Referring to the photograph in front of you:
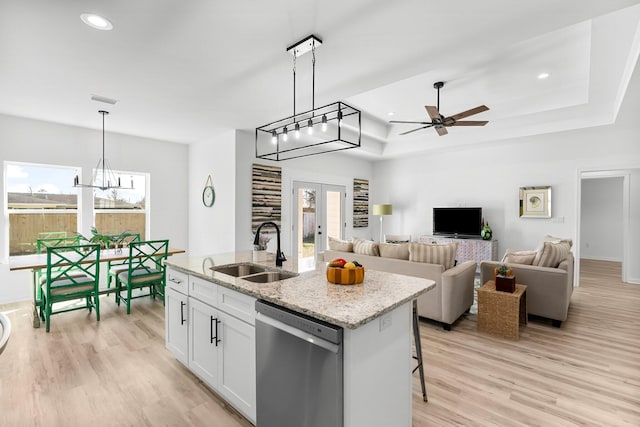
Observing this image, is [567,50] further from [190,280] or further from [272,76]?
[190,280]

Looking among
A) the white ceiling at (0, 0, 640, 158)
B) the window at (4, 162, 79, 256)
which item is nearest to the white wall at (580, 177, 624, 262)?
the white ceiling at (0, 0, 640, 158)

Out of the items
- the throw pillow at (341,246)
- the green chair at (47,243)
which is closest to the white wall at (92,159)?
the green chair at (47,243)

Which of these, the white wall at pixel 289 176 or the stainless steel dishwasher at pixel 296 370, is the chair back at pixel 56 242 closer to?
the white wall at pixel 289 176

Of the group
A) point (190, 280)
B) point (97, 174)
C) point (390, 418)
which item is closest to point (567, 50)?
point (390, 418)

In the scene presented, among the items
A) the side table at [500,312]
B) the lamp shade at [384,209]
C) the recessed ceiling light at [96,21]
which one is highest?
the recessed ceiling light at [96,21]

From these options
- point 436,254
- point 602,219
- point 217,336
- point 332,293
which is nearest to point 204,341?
point 217,336

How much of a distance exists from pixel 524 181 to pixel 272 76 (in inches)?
208

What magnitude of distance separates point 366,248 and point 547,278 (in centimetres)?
206

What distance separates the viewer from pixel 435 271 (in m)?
3.33

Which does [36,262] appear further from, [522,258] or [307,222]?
[522,258]

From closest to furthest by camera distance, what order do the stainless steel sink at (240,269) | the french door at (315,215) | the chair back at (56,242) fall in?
the stainless steel sink at (240,269), the chair back at (56,242), the french door at (315,215)

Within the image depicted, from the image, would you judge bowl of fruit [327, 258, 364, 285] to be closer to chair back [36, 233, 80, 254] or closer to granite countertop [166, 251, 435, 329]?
granite countertop [166, 251, 435, 329]

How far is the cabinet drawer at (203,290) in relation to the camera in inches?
84.6

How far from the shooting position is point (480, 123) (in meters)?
4.09
